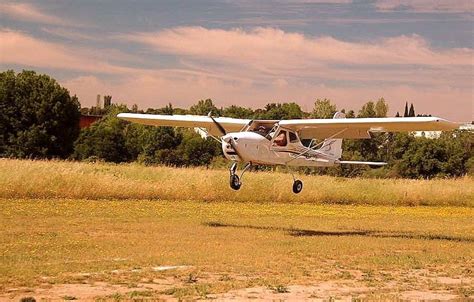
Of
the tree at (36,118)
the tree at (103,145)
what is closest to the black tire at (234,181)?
the tree at (103,145)

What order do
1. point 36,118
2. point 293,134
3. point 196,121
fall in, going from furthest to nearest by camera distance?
point 36,118 < point 196,121 < point 293,134

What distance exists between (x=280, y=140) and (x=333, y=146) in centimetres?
553

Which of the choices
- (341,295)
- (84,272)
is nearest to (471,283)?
(341,295)

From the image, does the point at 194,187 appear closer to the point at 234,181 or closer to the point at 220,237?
the point at 234,181

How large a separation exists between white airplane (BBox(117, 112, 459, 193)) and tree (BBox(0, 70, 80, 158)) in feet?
168

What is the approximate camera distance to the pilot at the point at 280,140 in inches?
1065

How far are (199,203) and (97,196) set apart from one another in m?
5.00

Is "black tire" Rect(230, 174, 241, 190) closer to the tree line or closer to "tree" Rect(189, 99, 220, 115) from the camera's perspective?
the tree line

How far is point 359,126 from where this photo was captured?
27.3 meters

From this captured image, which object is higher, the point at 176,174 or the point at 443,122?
the point at 443,122

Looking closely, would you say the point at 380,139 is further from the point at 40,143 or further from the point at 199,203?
the point at 199,203

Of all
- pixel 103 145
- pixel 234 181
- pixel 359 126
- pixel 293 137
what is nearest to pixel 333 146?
pixel 293 137

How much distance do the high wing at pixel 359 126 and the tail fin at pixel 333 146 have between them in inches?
54.7

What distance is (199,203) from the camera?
35688 mm
